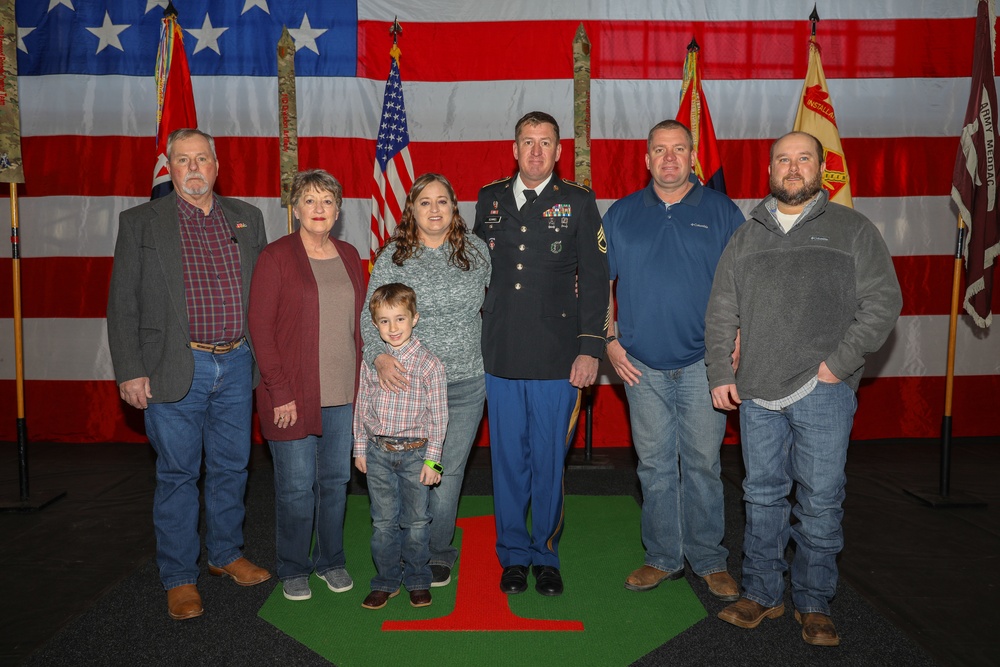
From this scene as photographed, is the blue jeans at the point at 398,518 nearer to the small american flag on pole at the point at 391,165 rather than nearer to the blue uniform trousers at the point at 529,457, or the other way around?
the blue uniform trousers at the point at 529,457

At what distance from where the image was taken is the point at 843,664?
2.48 m

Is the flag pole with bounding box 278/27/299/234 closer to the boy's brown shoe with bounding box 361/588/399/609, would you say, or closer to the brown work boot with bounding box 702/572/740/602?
the boy's brown shoe with bounding box 361/588/399/609

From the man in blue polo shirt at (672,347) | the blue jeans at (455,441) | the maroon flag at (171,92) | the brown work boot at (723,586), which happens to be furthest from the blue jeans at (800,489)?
the maroon flag at (171,92)

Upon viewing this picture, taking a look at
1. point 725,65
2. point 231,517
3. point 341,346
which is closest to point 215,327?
point 341,346

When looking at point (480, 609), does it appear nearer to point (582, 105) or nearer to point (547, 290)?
point (547, 290)

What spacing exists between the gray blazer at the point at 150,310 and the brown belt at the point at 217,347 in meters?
0.04

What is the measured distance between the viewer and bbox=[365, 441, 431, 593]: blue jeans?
9.12 feet

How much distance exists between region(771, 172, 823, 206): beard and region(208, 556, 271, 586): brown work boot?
2543 mm

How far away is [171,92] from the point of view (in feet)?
13.9

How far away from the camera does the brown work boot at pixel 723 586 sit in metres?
2.94

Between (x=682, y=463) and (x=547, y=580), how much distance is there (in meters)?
0.73

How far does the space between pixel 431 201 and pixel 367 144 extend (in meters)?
2.49

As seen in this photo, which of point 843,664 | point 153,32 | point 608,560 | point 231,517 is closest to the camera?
point 843,664

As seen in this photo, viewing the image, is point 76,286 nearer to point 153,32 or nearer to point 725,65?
point 153,32
